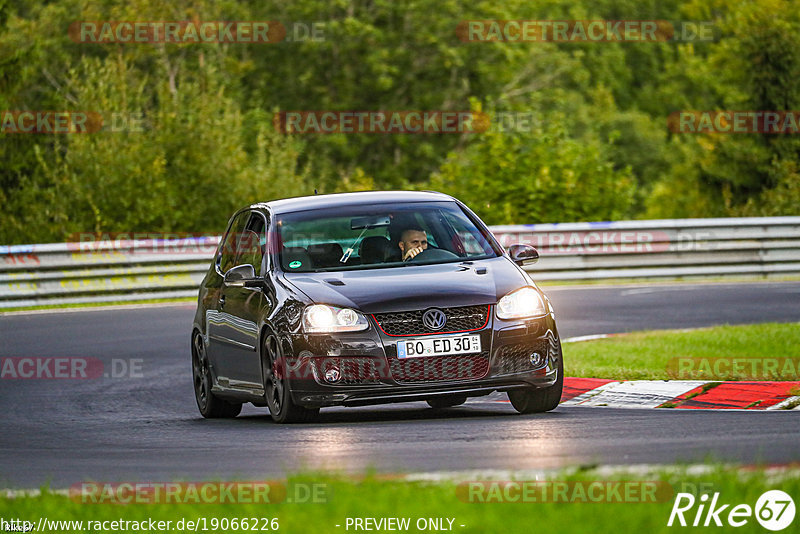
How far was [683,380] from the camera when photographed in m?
12.5

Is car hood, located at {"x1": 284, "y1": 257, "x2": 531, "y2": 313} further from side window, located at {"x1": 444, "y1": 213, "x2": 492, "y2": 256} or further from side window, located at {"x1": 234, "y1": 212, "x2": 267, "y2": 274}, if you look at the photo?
side window, located at {"x1": 234, "y1": 212, "x2": 267, "y2": 274}

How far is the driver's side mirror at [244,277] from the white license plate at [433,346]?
4.93 feet

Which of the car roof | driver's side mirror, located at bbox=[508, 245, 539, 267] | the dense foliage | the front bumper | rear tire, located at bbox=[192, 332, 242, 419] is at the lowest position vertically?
the dense foliage

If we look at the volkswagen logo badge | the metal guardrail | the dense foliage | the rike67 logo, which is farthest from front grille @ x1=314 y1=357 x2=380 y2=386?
the dense foliage

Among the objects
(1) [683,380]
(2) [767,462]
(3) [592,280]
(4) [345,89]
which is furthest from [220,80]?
(2) [767,462]

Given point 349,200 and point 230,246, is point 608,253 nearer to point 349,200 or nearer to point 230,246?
point 230,246

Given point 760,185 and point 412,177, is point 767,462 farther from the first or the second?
point 412,177

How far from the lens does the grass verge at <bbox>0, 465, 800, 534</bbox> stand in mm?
5844

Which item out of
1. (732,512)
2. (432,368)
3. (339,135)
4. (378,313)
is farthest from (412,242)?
(339,135)

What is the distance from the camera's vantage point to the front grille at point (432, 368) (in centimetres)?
980

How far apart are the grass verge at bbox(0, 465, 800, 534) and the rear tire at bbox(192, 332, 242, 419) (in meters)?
4.96

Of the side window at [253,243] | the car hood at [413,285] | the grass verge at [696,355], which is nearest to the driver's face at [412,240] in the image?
the car hood at [413,285]

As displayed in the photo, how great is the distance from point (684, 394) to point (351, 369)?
3172 mm

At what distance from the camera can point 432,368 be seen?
9.83 meters
